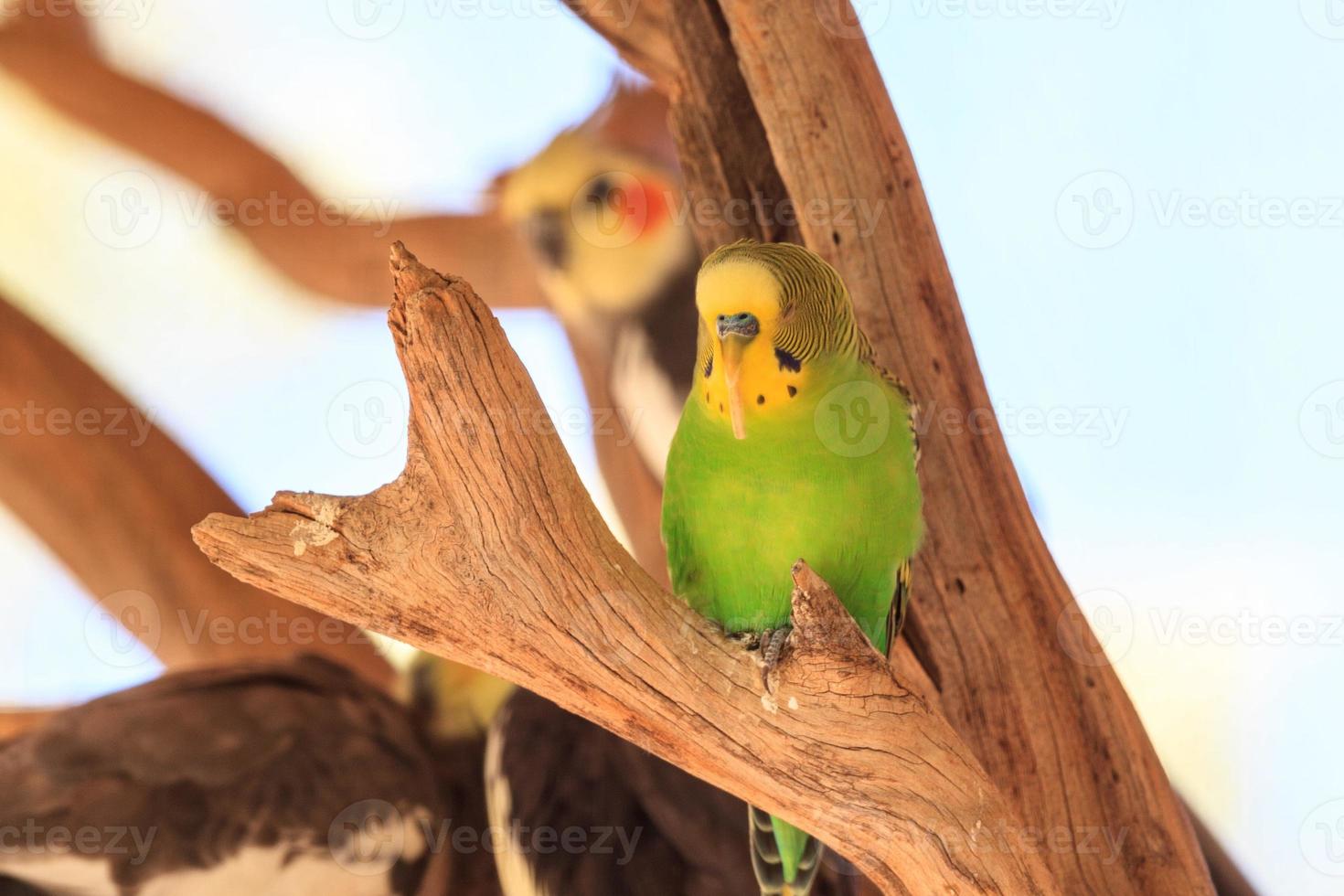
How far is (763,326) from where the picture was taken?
6.49 feet

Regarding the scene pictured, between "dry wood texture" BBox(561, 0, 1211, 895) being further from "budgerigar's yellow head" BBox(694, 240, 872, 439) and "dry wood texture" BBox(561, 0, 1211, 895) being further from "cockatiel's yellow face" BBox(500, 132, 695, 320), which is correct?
"cockatiel's yellow face" BBox(500, 132, 695, 320)

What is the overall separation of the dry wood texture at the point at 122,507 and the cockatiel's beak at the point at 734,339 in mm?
2446

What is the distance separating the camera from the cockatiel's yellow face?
4055 millimetres

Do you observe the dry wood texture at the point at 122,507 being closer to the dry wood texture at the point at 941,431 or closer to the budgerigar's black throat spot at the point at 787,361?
the dry wood texture at the point at 941,431

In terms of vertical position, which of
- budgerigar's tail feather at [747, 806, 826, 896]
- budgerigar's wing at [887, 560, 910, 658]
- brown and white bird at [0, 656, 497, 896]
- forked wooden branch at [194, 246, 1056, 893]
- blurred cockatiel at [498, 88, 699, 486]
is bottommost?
brown and white bird at [0, 656, 497, 896]

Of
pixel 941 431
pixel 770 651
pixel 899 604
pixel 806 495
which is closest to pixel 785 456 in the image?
pixel 806 495

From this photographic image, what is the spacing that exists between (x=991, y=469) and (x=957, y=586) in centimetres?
33

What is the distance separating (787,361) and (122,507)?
3.07 m

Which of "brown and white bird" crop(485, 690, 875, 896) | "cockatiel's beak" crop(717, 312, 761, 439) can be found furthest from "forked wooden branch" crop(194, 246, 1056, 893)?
"brown and white bird" crop(485, 690, 875, 896)

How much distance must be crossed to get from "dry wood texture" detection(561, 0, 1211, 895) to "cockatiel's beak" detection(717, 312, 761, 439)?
86cm

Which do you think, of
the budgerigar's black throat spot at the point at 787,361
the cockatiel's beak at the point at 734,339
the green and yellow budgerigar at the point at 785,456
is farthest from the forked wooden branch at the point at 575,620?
the budgerigar's black throat spot at the point at 787,361

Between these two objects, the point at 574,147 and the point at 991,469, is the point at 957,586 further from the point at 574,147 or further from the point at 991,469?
the point at 574,147

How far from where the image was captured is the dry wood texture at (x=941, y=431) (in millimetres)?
2580

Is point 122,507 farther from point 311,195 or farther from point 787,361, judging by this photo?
point 787,361
